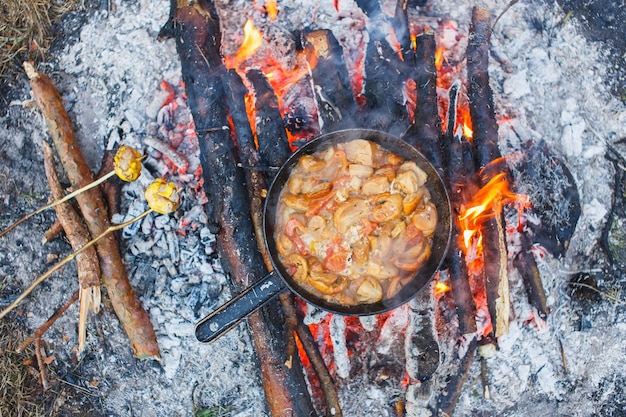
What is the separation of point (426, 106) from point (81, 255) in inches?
111

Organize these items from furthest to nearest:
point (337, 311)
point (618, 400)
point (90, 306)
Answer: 1. point (618, 400)
2. point (90, 306)
3. point (337, 311)

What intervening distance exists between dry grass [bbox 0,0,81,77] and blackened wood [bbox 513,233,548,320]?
4.27 meters

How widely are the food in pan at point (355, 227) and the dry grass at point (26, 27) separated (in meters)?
2.64

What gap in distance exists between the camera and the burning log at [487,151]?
3.65 metres

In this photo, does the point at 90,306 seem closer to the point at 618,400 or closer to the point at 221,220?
the point at 221,220

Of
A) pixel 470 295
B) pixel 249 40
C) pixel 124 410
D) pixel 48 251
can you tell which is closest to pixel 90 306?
pixel 48 251

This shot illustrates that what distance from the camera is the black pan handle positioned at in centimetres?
314

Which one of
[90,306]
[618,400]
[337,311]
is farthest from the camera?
[618,400]

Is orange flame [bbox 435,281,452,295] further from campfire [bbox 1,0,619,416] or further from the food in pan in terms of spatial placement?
the food in pan

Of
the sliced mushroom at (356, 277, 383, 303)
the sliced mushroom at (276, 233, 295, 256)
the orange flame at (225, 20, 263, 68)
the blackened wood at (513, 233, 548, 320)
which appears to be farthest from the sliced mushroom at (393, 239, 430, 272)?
the orange flame at (225, 20, 263, 68)

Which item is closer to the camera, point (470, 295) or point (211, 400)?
point (470, 295)

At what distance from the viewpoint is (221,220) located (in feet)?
11.8

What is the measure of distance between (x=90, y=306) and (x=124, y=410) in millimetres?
1004

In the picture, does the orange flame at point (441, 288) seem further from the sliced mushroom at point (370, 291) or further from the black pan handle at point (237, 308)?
the black pan handle at point (237, 308)
